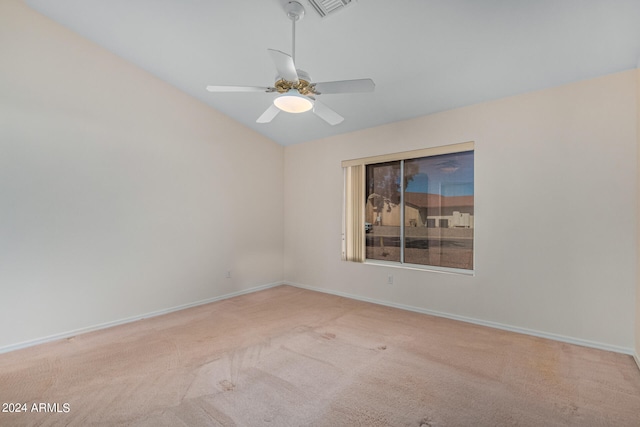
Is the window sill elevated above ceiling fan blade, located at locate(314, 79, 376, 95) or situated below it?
below

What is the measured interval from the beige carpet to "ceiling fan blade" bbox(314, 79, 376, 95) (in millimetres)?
2145

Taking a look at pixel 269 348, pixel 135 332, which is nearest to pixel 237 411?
pixel 269 348

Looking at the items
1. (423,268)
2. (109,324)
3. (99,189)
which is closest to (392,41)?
(423,268)

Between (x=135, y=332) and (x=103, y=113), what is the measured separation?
7.83 ft

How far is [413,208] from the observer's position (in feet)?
13.2

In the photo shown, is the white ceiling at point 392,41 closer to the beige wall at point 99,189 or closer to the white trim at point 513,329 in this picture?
the beige wall at point 99,189

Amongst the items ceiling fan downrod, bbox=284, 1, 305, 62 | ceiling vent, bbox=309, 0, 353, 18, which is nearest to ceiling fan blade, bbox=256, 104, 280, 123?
ceiling fan downrod, bbox=284, 1, 305, 62

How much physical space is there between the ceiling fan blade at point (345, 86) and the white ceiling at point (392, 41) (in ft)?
2.10

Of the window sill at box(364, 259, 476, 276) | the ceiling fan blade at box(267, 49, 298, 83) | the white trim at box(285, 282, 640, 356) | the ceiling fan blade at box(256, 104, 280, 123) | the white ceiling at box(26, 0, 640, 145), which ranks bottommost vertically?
the white trim at box(285, 282, 640, 356)

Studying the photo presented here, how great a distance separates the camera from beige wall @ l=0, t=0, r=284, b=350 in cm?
270

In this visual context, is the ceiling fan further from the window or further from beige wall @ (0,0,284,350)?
the window

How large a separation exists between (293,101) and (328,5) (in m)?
0.75

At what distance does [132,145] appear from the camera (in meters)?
3.43

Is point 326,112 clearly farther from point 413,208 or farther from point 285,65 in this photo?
point 413,208
